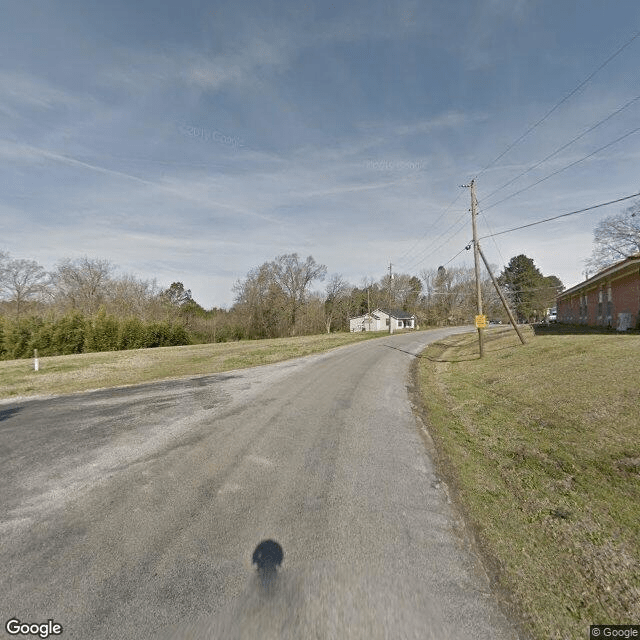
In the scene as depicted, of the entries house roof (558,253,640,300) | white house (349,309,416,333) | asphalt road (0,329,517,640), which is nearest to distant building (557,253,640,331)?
house roof (558,253,640,300)

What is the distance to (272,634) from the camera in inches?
82.8

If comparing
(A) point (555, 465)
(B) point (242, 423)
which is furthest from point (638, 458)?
(B) point (242, 423)

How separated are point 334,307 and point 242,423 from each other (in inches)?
2383

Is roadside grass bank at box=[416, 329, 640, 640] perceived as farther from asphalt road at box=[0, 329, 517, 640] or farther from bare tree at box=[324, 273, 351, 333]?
bare tree at box=[324, 273, 351, 333]

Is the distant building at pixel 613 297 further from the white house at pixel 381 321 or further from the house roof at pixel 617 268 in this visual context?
the white house at pixel 381 321

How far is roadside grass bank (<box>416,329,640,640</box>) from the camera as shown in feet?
7.64

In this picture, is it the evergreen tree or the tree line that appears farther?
the evergreen tree

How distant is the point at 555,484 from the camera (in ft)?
12.9

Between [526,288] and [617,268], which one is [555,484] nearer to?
[617,268]

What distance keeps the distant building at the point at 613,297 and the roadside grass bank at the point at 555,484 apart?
1025 centimetres

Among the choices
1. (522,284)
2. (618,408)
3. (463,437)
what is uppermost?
(522,284)

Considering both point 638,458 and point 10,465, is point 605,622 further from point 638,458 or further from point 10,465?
point 10,465

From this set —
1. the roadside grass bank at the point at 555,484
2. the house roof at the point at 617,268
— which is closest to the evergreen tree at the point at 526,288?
the house roof at the point at 617,268

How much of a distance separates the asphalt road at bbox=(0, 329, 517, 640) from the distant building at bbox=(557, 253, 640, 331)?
17.6 m
